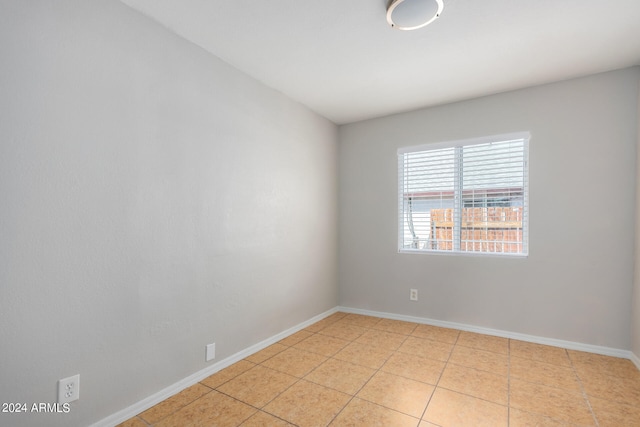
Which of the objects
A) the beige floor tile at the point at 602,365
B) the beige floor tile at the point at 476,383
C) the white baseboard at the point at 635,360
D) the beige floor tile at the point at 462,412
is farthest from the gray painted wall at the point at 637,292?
the beige floor tile at the point at 462,412

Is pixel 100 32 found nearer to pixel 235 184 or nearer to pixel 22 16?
pixel 22 16

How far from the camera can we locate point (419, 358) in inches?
103

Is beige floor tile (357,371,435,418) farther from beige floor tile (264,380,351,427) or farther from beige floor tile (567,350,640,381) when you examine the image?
beige floor tile (567,350,640,381)

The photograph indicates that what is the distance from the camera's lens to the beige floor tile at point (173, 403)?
1832 mm

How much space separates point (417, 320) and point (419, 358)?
949 mm

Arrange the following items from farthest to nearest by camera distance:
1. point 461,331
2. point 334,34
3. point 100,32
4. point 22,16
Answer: point 461,331, point 334,34, point 100,32, point 22,16


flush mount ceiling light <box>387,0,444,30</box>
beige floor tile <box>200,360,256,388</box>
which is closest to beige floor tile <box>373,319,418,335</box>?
beige floor tile <box>200,360,256,388</box>

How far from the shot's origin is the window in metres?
3.07

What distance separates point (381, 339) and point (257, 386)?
4.47 feet

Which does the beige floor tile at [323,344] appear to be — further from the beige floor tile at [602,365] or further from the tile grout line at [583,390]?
the beige floor tile at [602,365]

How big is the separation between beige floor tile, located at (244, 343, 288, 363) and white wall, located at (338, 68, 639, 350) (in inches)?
58.5

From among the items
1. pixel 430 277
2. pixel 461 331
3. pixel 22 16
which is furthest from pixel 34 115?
pixel 461 331

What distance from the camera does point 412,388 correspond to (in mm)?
2145

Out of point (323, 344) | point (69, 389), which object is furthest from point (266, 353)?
point (69, 389)
